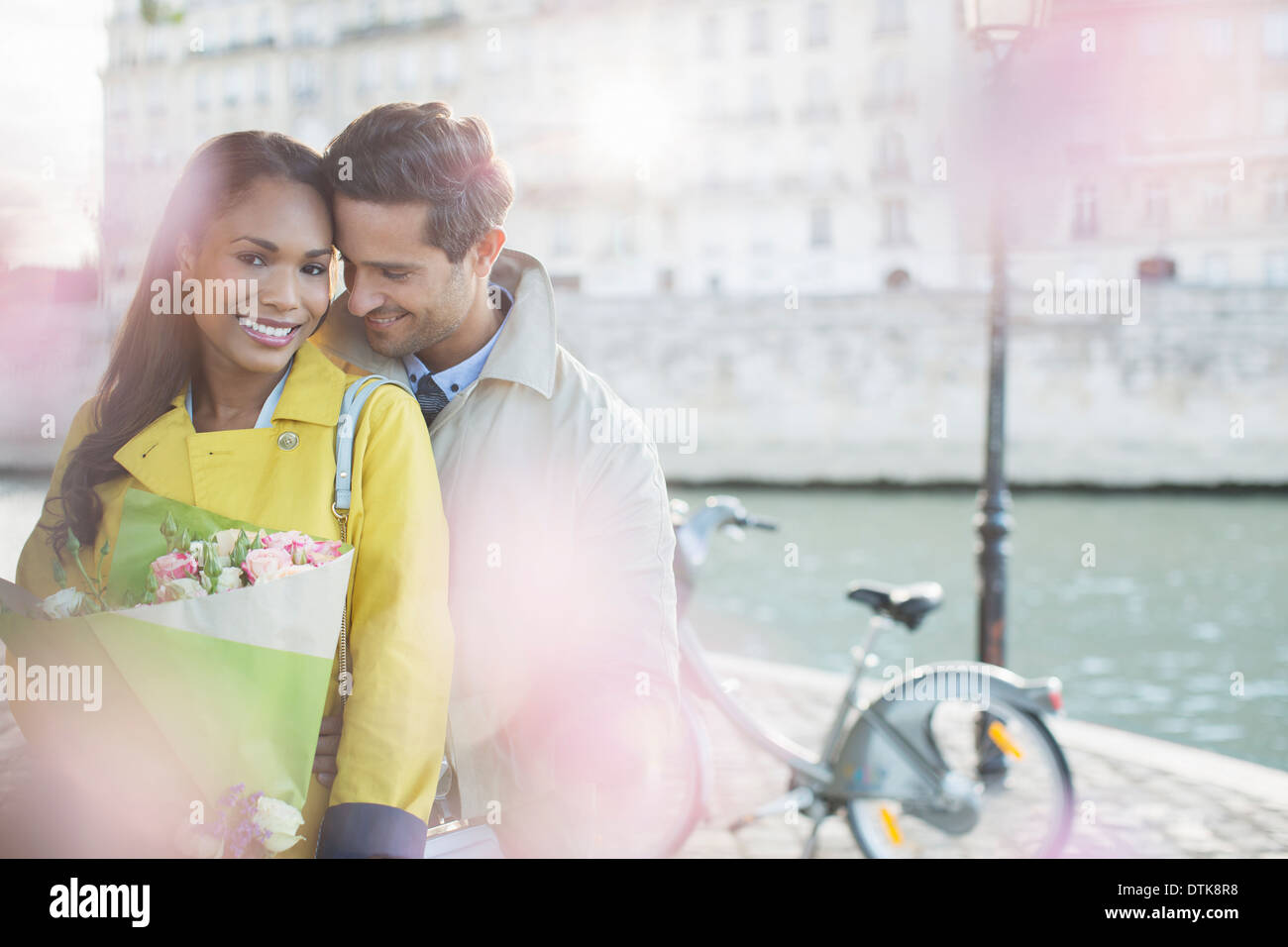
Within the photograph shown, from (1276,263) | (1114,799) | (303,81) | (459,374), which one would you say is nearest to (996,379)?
(1114,799)

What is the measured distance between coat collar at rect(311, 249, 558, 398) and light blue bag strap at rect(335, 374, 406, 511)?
14 centimetres

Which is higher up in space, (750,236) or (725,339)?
(750,236)

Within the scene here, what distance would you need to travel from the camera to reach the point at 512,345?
177 cm

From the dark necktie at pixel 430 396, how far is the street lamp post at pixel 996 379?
124 inches

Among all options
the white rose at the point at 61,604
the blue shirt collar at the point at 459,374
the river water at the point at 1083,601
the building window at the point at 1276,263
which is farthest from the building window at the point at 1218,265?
the white rose at the point at 61,604

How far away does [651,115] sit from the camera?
3716 centimetres

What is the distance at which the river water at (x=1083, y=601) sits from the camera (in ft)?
28.9

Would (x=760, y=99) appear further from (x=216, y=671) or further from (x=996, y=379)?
(x=216, y=671)

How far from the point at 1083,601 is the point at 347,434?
12.6 m

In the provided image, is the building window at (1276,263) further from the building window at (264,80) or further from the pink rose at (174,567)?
the pink rose at (174,567)

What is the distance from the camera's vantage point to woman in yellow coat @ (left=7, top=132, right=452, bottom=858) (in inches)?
54.9
